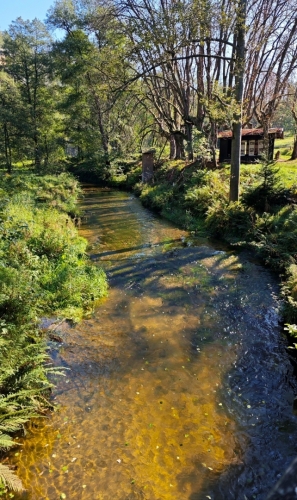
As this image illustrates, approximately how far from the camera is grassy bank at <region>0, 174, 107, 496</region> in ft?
14.2

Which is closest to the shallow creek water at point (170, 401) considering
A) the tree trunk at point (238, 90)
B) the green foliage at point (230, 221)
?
the green foliage at point (230, 221)

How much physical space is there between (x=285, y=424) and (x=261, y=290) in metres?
4.60

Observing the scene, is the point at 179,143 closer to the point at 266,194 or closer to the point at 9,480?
the point at 266,194

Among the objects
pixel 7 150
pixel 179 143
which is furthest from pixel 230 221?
pixel 7 150


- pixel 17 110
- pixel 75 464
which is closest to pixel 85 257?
pixel 75 464

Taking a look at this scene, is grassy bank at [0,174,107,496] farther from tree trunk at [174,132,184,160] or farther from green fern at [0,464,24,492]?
tree trunk at [174,132,184,160]

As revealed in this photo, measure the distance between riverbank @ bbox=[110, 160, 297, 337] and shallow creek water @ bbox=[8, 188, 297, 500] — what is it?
1.10 meters

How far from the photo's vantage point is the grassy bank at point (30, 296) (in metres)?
4.32

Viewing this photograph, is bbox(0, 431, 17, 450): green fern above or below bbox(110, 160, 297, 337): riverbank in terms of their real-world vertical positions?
below

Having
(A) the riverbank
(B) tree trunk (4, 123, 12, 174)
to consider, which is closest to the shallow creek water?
(A) the riverbank

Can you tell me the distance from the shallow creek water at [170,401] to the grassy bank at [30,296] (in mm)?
418

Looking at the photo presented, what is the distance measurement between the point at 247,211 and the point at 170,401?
961 cm

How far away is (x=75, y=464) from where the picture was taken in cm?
399

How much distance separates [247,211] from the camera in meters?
13.0
